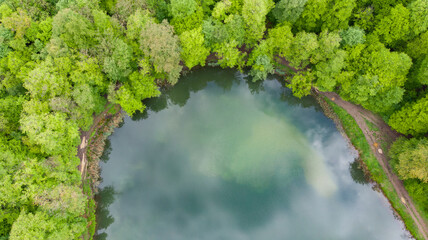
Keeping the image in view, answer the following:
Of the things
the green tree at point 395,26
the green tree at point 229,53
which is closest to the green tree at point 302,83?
the green tree at point 229,53

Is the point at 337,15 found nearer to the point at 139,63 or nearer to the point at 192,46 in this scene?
the point at 192,46

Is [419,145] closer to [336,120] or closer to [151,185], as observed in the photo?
[336,120]

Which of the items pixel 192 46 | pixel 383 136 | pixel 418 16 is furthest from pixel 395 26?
pixel 192 46

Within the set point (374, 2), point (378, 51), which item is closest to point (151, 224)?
point (378, 51)

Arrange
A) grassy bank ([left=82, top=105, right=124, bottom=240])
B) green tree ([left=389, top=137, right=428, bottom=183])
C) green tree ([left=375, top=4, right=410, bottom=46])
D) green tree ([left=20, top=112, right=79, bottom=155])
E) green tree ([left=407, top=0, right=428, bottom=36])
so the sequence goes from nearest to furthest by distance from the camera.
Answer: green tree ([left=20, top=112, right=79, bottom=155]) → green tree ([left=389, top=137, right=428, bottom=183]) → green tree ([left=407, top=0, right=428, bottom=36]) → green tree ([left=375, top=4, right=410, bottom=46]) → grassy bank ([left=82, top=105, right=124, bottom=240])

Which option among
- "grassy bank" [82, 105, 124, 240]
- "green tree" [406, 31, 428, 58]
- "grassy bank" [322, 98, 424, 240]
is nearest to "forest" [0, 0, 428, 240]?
"green tree" [406, 31, 428, 58]

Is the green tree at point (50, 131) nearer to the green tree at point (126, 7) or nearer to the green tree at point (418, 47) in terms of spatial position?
the green tree at point (126, 7)

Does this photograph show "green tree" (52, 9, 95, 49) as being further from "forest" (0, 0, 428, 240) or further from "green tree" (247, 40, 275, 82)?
"green tree" (247, 40, 275, 82)
